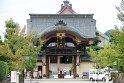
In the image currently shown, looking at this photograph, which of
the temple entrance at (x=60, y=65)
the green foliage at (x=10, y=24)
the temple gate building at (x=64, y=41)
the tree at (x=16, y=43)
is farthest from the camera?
the temple entrance at (x=60, y=65)

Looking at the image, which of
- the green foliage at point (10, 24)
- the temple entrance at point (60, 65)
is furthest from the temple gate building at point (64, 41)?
the green foliage at point (10, 24)

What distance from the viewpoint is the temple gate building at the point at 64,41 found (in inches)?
2180

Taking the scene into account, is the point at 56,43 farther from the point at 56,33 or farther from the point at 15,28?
the point at 15,28

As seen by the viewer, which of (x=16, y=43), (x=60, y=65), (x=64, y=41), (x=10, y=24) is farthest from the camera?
(x=60, y=65)

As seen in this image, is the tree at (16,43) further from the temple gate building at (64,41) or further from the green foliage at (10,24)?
the temple gate building at (64,41)

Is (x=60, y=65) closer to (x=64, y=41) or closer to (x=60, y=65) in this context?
(x=60, y=65)

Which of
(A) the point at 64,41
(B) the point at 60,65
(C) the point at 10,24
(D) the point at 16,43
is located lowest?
(B) the point at 60,65

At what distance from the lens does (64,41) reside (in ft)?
187

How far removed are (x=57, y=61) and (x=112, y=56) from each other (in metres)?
37.4

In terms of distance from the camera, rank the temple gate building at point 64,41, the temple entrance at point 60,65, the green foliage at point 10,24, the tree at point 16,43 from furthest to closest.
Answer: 1. the temple entrance at point 60,65
2. the temple gate building at point 64,41
3. the green foliage at point 10,24
4. the tree at point 16,43

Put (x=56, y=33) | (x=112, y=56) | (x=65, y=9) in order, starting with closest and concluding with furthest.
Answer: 1. (x=112, y=56)
2. (x=56, y=33)
3. (x=65, y=9)

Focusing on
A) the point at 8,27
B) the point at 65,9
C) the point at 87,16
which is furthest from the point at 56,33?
the point at 65,9

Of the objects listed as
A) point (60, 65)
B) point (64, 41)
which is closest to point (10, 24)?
point (64, 41)

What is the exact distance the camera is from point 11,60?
113ft
